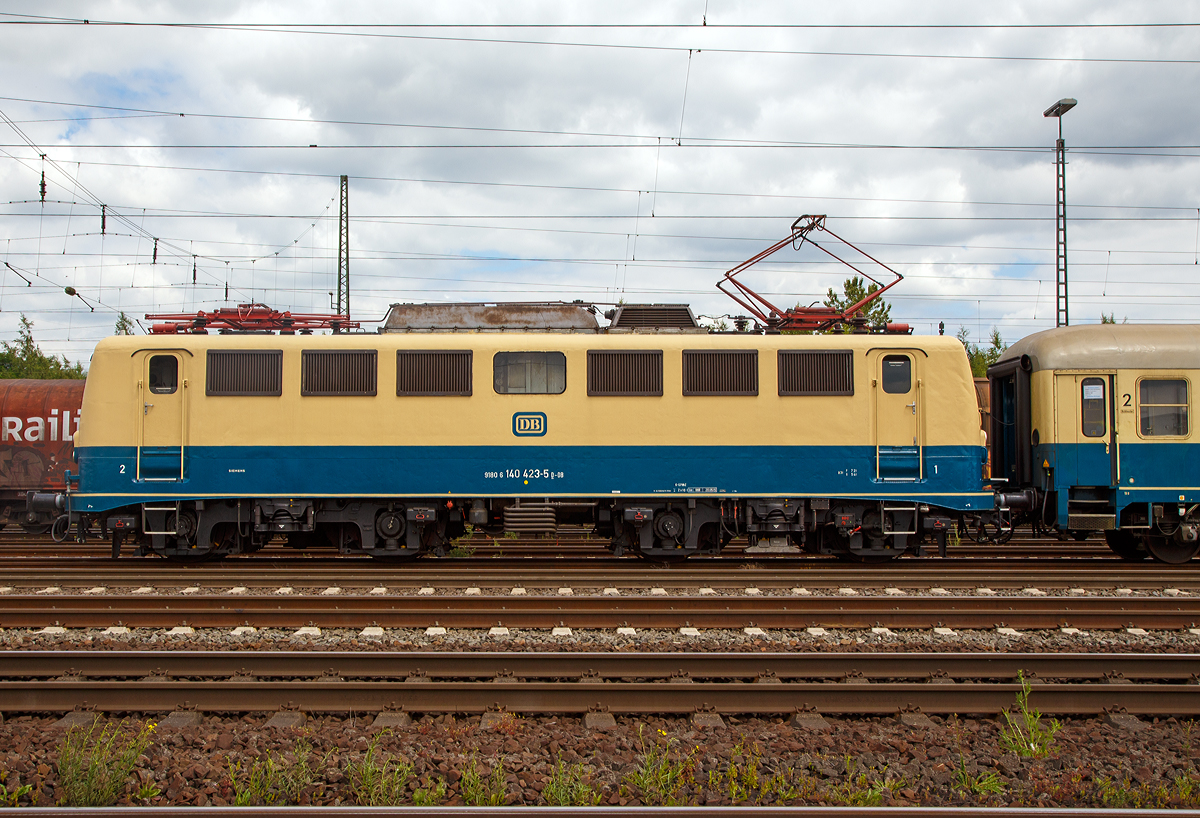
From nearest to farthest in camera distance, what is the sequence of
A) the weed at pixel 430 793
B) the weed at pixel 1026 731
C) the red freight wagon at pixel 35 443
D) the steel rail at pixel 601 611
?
the weed at pixel 430 793, the weed at pixel 1026 731, the steel rail at pixel 601 611, the red freight wagon at pixel 35 443

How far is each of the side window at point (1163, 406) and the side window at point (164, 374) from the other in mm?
15127

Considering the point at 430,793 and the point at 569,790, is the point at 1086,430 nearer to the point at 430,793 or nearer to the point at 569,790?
the point at 569,790

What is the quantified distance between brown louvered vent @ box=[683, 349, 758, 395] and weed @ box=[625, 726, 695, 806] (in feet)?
22.9

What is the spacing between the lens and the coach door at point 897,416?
38.3 ft

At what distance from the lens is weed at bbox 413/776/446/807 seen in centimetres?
457

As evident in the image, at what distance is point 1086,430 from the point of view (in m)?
12.0

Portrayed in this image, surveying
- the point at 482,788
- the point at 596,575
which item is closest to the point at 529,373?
the point at 596,575

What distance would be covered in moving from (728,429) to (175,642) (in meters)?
7.68

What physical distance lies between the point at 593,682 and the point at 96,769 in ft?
11.7

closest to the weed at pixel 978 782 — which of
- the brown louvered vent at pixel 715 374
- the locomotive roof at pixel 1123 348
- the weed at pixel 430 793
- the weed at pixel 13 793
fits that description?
the weed at pixel 430 793

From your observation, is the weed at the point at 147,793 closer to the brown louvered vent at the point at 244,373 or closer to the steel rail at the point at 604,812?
the steel rail at the point at 604,812

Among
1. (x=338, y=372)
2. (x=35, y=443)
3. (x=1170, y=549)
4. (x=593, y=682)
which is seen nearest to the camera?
(x=593, y=682)

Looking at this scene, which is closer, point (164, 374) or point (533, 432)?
point (533, 432)

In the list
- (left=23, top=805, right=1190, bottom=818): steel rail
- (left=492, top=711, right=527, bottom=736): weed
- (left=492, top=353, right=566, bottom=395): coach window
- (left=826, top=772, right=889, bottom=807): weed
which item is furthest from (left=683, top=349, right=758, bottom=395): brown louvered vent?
(left=23, top=805, right=1190, bottom=818): steel rail
